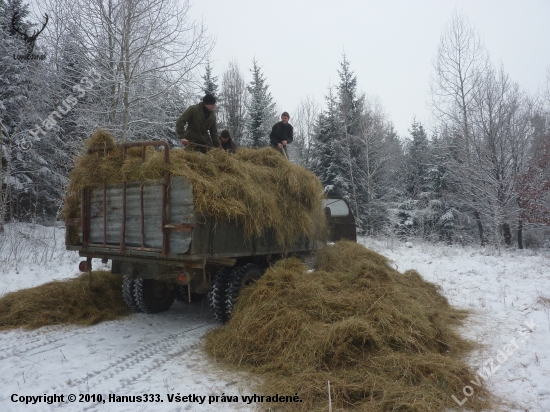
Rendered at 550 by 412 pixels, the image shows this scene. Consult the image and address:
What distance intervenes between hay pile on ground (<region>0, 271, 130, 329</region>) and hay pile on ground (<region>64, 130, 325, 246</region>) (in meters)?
1.41

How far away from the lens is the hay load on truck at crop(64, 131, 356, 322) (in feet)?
14.8

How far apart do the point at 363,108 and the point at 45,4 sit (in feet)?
61.2

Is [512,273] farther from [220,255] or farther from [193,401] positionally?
[193,401]

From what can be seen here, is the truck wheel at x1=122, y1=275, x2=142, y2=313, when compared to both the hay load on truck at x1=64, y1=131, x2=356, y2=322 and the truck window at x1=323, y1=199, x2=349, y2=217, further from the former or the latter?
the truck window at x1=323, y1=199, x2=349, y2=217

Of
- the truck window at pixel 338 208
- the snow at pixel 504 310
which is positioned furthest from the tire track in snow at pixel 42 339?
the truck window at pixel 338 208

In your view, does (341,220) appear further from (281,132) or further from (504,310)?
(504,310)


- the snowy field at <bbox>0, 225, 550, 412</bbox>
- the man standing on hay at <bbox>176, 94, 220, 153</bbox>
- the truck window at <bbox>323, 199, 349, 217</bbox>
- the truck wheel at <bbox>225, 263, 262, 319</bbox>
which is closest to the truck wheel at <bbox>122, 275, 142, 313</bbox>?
the snowy field at <bbox>0, 225, 550, 412</bbox>

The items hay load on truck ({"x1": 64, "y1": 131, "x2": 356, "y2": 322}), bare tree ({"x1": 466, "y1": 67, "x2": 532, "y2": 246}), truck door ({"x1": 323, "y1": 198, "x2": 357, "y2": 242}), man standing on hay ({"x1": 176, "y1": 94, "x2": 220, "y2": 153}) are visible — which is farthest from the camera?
bare tree ({"x1": 466, "y1": 67, "x2": 532, "y2": 246})

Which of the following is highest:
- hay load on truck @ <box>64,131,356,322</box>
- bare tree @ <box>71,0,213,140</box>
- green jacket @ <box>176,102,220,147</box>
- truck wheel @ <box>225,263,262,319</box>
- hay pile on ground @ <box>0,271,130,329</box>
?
bare tree @ <box>71,0,213,140</box>

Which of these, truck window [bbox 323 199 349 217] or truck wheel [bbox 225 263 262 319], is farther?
truck window [bbox 323 199 349 217]

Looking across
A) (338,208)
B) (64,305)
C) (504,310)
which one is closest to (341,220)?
(338,208)

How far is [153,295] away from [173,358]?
2081 mm

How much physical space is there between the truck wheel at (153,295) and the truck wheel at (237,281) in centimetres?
136

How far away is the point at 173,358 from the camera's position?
14.0 ft
